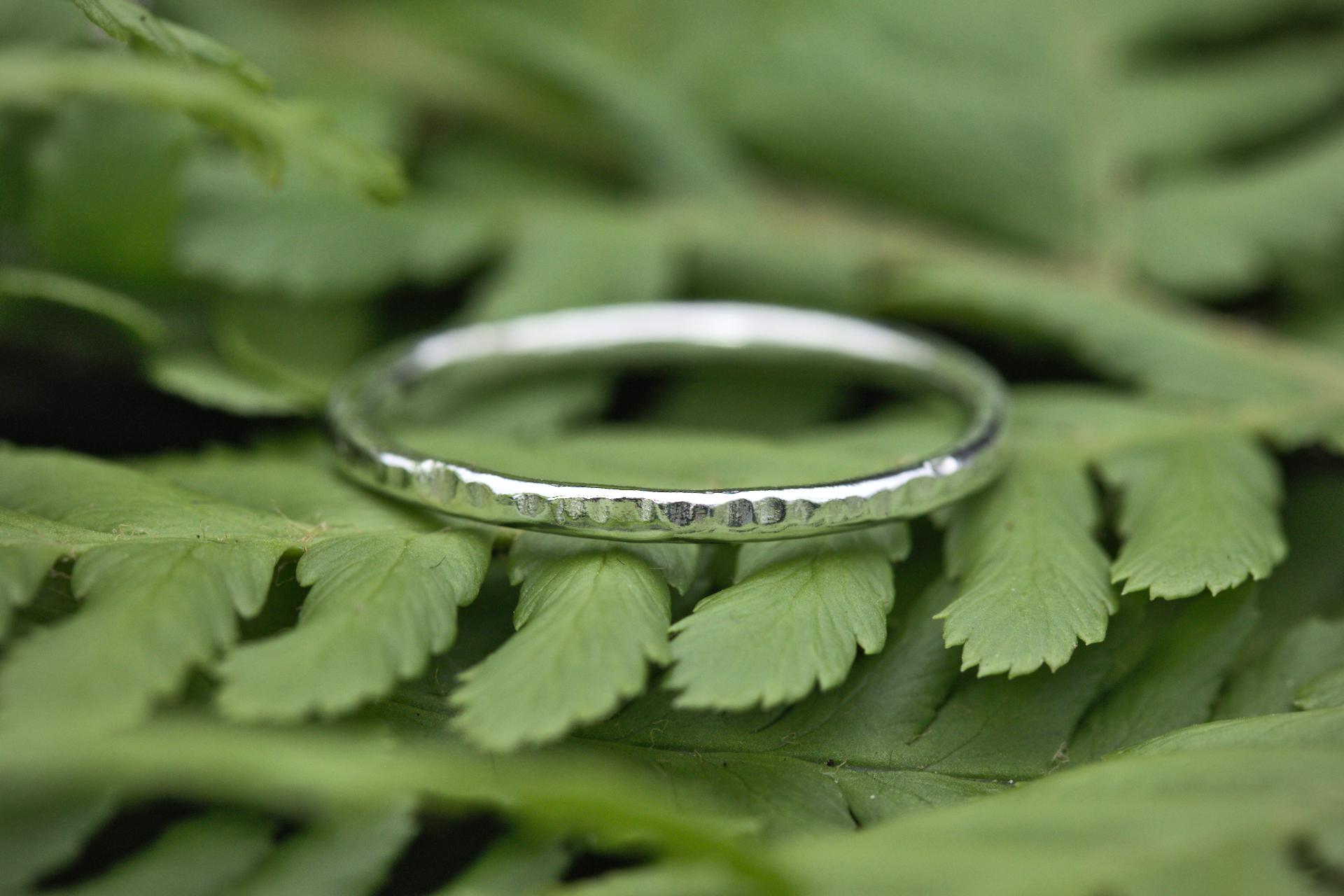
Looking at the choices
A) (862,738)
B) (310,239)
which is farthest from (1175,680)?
(310,239)

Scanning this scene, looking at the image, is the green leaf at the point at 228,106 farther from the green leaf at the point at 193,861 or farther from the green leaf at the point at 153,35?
the green leaf at the point at 193,861

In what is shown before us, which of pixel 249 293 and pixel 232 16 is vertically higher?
pixel 232 16

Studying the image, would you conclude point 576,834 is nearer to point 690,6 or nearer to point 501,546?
point 501,546

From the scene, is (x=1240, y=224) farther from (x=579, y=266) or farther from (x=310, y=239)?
(x=310, y=239)

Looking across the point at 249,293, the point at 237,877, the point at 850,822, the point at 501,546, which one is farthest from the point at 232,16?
the point at 850,822

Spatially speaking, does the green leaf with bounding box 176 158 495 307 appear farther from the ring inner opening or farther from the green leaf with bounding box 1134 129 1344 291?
the green leaf with bounding box 1134 129 1344 291

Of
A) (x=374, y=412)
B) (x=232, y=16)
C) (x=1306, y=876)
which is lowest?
(x=374, y=412)

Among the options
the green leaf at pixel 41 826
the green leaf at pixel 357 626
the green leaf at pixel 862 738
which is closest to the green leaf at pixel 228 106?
the green leaf at pixel 357 626
